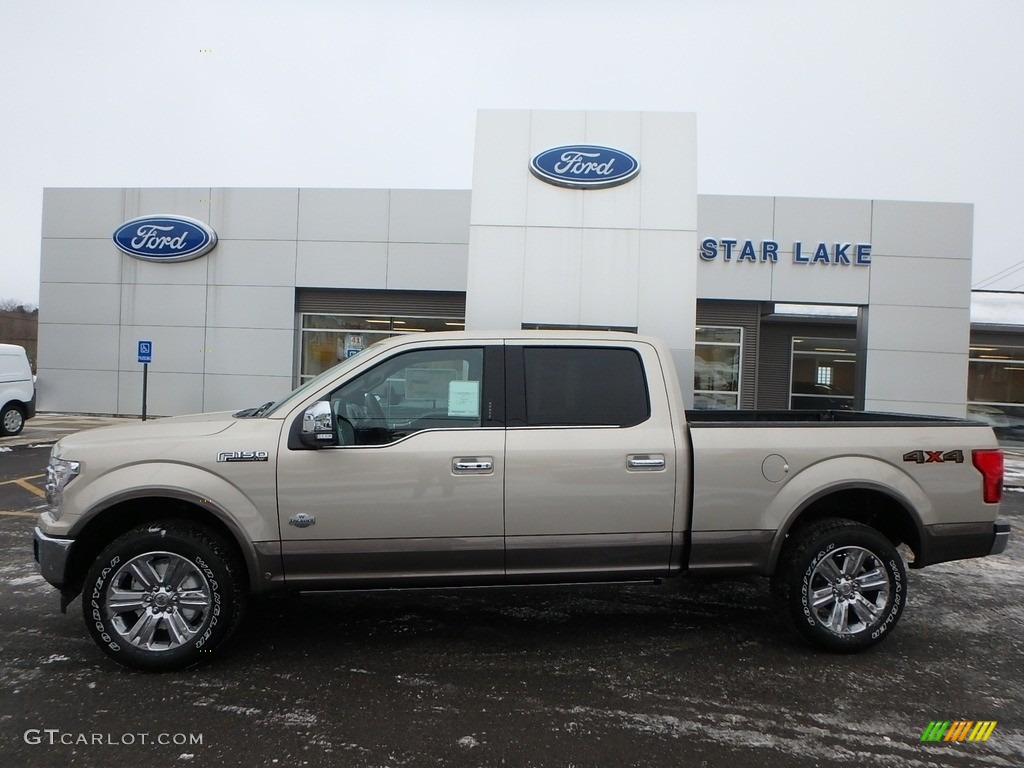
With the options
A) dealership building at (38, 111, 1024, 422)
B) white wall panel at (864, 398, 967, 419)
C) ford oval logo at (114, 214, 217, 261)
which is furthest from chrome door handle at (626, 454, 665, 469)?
ford oval logo at (114, 214, 217, 261)

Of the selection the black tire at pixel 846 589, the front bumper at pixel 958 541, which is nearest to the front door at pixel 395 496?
the black tire at pixel 846 589

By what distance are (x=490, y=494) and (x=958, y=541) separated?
9.76ft

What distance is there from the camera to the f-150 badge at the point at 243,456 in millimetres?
3750

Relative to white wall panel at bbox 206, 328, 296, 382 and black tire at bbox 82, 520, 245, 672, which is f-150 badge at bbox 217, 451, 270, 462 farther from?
white wall panel at bbox 206, 328, 296, 382

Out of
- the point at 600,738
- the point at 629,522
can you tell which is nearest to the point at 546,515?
the point at 629,522

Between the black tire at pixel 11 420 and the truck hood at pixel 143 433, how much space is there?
13344mm

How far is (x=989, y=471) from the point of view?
420 cm

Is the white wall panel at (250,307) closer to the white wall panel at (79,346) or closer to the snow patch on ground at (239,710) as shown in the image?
the white wall panel at (79,346)

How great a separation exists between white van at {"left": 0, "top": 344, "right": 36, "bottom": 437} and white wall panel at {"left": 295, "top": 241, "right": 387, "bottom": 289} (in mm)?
6985

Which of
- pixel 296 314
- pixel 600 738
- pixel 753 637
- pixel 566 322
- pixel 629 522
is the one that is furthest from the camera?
pixel 296 314

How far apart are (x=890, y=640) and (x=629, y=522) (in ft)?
6.75

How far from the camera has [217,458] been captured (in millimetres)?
3746

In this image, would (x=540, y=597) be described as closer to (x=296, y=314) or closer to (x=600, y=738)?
(x=600, y=738)

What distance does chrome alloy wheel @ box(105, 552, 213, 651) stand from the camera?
3.69 m
